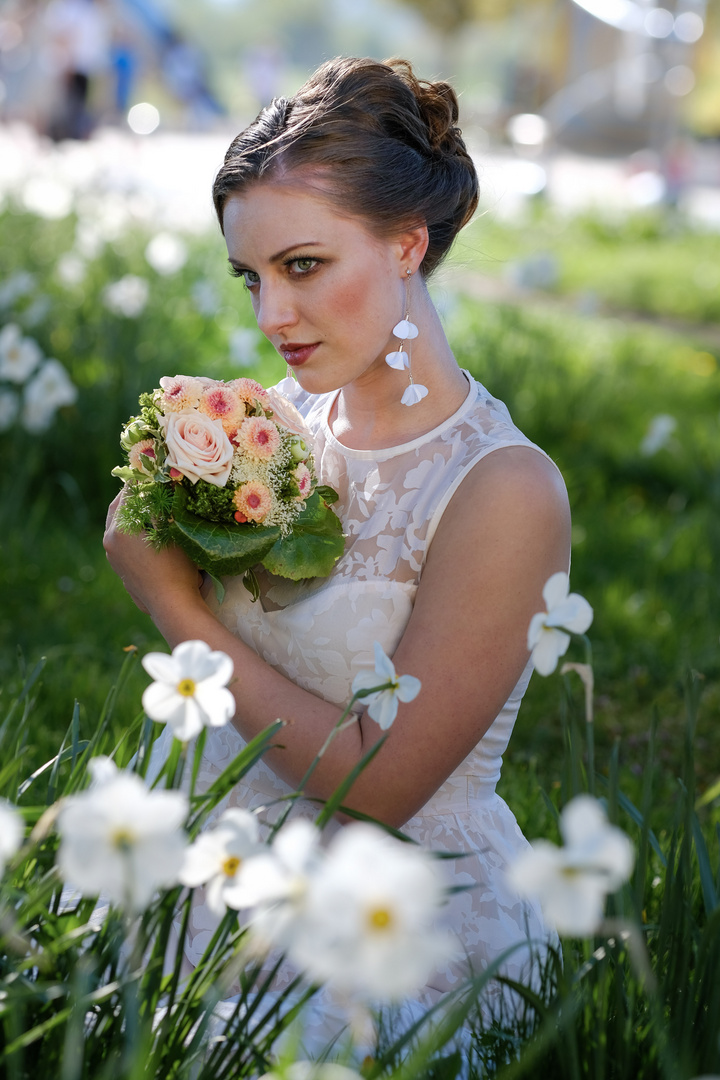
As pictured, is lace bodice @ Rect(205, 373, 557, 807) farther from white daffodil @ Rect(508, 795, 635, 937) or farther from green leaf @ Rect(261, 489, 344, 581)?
white daffodil @ Rect(508, 795, 635, 937)

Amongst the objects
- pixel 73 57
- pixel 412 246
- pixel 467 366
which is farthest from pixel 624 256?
pixel 412 246

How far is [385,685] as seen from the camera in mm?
1278

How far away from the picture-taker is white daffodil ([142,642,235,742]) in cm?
111

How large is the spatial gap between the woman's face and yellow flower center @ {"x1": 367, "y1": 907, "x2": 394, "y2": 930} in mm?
1384

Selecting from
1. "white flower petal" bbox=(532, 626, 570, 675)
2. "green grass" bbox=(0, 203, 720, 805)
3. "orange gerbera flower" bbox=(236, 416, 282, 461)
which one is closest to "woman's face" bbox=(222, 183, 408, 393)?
"orange gerbera flower" bbox=(236, 416, 282, 461)

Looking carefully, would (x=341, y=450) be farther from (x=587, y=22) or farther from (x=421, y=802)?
(x=587, y=22)

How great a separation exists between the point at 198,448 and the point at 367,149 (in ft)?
2.25

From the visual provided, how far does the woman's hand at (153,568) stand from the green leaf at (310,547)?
14cm

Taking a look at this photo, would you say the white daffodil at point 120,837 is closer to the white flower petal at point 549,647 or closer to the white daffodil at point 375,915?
the white daffodil at point 375,915

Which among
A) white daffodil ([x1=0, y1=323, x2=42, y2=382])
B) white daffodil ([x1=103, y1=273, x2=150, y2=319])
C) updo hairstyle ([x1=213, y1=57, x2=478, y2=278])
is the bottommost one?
white daffodil ([x1=103, y1=273, x2=150, y2=319])

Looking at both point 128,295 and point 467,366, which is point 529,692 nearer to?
point 467,366

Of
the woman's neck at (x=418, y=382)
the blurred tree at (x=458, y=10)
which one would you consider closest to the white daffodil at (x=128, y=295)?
the woman's neck at (x=418, y=382)

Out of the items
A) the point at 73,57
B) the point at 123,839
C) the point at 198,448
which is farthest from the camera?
the point at 73,57

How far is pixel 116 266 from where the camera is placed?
583 cm
